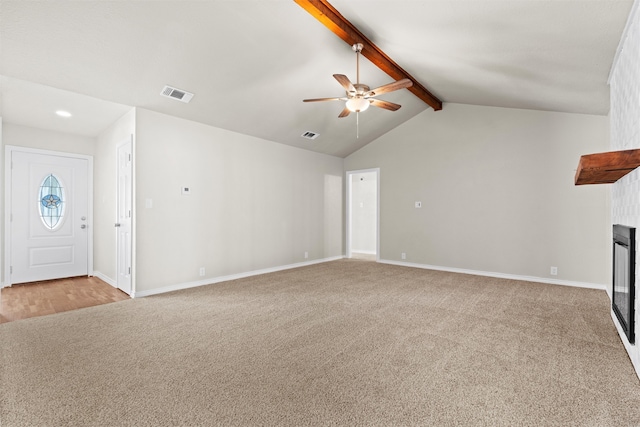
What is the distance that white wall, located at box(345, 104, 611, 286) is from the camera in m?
4.79

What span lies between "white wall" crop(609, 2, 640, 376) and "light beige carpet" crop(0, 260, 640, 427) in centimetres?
63

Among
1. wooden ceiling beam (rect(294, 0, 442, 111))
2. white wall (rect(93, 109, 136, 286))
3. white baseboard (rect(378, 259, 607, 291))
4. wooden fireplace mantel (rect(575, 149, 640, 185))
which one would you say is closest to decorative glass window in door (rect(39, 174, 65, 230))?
white wall (rect(93, 109, 136, 286))

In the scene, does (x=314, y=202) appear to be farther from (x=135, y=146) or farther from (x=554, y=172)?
(x=554, y=172)

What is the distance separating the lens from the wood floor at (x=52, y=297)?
3.64 metres

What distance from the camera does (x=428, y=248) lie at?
6.29 m

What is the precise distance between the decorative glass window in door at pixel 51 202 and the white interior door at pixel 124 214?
4.79ft

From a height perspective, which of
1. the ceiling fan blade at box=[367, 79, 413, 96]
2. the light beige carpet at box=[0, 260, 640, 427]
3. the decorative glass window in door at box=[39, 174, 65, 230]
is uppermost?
the ceiling fan blade at box=[367, 79, 413, 96]

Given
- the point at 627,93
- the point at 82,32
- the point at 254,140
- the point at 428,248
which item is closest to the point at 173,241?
the point at 254,140

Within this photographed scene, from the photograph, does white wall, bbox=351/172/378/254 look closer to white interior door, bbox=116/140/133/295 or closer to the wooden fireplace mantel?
white interior door, bbox=116/140/133/295

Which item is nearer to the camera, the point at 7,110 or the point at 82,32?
the point at 82,32

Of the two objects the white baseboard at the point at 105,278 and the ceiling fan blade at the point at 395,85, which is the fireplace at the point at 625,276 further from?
the white baseboard at the point at 105,278

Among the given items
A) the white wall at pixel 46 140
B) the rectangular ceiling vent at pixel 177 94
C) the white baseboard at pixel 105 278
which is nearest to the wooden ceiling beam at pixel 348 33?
the rectangular ceiling vent at pixel 177 94

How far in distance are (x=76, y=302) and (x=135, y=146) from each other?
2.14m

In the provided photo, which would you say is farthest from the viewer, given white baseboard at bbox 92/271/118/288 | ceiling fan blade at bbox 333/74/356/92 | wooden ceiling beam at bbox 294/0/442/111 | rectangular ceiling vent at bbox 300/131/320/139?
rectangular ceiling vent at bbox 300/131/320/139
